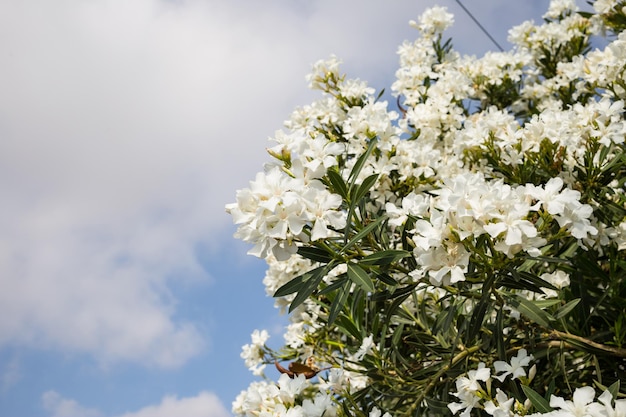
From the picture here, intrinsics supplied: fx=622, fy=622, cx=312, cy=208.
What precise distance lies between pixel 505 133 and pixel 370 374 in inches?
38.9

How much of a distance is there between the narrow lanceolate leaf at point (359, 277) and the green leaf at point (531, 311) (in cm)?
45

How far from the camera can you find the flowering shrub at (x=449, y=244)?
142 centimetres

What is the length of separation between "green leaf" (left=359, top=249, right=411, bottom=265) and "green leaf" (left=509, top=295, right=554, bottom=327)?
356mm

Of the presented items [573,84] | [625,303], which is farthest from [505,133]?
[573,84]

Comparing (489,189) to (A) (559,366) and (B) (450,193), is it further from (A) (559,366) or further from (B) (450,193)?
(A) (559,366)

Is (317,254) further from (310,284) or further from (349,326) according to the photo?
(349,326)

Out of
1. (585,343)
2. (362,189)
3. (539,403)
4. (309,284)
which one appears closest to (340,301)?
(309,284)

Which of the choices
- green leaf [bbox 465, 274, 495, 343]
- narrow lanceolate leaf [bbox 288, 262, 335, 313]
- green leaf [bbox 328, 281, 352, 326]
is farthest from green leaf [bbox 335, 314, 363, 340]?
narrow lanceolate leaf [bbox 288, 262, 335, 313]

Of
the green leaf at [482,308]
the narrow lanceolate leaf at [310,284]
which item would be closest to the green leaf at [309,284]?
the narrow lanceolate leaf at [310,284]

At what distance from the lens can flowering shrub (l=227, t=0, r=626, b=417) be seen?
1.42 m

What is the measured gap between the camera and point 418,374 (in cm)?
207

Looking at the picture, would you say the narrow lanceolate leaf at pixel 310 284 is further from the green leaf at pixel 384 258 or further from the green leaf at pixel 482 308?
the green leaf at pixel 482 308

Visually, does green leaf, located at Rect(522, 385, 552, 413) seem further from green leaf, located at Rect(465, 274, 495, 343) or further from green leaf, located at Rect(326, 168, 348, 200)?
green leaf, located at Rect(326, 168, 348, 200)

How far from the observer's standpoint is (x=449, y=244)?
1.41 metres
